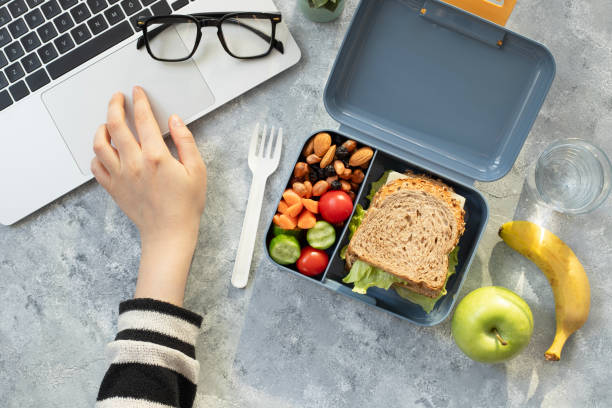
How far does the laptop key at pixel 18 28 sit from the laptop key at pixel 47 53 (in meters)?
0.05

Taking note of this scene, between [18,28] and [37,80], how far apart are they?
11cm

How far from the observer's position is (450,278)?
1067mm

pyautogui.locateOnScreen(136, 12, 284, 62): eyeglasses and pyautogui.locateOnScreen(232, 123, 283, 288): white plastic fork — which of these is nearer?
pyautogui.locateOnScreen(136, 12, 284, 62): eyeglasses

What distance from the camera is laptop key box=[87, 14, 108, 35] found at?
973mm

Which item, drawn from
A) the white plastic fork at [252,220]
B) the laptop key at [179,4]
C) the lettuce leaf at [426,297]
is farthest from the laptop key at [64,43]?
the lettuce leaf at [426,297]

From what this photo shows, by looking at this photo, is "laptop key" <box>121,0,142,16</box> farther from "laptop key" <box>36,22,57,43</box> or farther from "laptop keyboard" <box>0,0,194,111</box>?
"laptop key" <box>36,22,57,43</box>

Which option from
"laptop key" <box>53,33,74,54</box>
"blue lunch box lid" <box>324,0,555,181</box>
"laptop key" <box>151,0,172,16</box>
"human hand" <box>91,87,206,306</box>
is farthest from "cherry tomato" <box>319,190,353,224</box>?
"laptop key" <box>53,33,74,54</box>

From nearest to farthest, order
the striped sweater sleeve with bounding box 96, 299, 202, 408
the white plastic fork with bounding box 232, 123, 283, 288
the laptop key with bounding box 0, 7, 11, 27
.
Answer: the striped sweater sleeve with bounding box 96, 299, 202, 408
the laptop key with bounding box 0, 7, 11, 27
the white plastic fork with bounding box 232, 123, 283, 288

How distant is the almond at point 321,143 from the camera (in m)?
0.98

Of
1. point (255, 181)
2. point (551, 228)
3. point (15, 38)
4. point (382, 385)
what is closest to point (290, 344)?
point (382, 385)

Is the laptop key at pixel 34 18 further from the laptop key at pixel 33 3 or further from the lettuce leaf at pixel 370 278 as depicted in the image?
the lettuce leaf at pixel 370 278

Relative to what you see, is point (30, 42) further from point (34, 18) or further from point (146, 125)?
point (146, 125)

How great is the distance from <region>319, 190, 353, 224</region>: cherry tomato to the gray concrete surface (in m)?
0.15

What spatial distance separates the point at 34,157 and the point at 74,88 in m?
0.17
